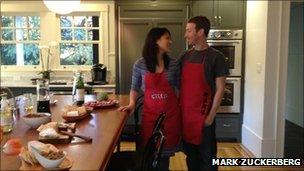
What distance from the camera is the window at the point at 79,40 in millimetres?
5309

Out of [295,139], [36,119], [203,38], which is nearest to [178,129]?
[203,38]

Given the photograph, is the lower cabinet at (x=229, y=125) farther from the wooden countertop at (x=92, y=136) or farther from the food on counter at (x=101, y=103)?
the wooden countertop at (x=92, y=136)

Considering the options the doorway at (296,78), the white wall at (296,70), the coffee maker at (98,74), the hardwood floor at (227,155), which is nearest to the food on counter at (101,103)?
the hardwood floor at (227,155)

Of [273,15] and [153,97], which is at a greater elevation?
[273,15]

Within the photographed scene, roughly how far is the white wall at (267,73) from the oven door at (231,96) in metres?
0.43

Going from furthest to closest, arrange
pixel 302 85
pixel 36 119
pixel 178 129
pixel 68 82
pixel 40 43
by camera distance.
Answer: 1. pixel 302 85
2. pixel 40 43
3. pixel 68 82
4. pixel 178 129
5. pixel 36 119

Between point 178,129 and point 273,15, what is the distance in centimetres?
207

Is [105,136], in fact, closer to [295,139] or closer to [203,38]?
[203,38]

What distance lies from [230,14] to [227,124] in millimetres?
1513

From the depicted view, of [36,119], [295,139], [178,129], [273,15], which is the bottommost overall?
[295,139]

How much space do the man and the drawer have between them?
7.59ft

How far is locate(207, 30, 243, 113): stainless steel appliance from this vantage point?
4.61 m

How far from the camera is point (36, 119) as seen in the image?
6.30 feet

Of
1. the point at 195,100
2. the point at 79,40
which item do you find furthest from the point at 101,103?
the point at 79,40
